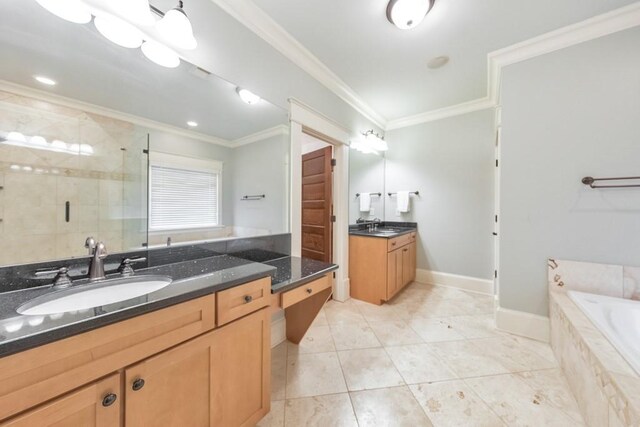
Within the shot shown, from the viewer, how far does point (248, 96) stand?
1.65 m

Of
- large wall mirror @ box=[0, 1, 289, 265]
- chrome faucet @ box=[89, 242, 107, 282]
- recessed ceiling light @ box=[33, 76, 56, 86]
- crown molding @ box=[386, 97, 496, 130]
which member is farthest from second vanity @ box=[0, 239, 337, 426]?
crown molding @ box=[386, 97, 496, 130]

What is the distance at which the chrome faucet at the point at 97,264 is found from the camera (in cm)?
100

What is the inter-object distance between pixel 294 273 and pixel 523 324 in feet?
7.00

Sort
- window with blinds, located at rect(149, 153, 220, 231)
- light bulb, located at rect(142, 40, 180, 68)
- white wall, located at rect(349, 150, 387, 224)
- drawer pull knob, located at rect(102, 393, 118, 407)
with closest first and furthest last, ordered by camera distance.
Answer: drawer pull knob, located at rect(102, 393, 118, 407) < light bulb, located at rect(142, 40, 180, 68) < window with blinds, located at rect(149, 153, 220, 231) < white wall, located at rect(349, 150, 387, 224)

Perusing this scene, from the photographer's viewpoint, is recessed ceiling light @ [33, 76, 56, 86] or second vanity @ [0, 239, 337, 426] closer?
second vanity @ [0, 239, 337, 426]

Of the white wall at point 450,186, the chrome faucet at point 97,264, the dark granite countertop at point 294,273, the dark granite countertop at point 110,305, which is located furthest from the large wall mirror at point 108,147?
the white wall at point 450,186

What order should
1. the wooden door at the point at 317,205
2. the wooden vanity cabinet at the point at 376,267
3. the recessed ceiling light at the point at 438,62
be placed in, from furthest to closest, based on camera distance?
the wooden door at the point at 317,205
the wooden vanity cabinet at the point at 376,267
the recessed ceiling light at the point at 438,62

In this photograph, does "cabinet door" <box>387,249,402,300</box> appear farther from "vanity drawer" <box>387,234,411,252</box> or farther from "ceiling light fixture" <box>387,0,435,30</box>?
"ceiling light fixture" <box>387,0,435,30</box>

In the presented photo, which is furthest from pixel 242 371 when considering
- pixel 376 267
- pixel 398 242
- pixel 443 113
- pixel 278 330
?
pixel 443 113

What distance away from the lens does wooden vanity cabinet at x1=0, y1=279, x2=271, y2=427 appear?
1.88 ft

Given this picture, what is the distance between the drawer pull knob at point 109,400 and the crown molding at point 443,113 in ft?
12.8

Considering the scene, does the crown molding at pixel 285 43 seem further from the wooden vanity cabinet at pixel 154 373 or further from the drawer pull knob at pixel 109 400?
the drawer pull knob at pixel 109 400

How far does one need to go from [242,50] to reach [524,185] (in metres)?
2.57

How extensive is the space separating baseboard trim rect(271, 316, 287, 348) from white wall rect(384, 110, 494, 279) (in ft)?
7.68
